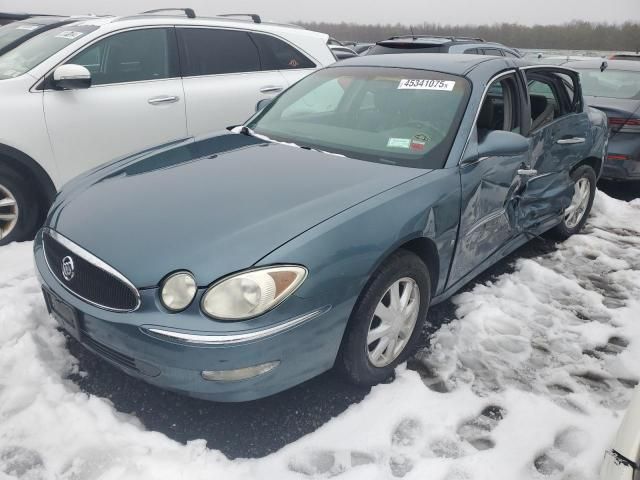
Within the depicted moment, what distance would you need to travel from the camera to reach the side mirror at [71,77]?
12.2 ft

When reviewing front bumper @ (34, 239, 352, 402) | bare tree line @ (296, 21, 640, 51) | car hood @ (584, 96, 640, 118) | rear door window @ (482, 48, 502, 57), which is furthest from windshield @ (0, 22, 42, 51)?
bare tree line @ (296, 21, 640, 51)

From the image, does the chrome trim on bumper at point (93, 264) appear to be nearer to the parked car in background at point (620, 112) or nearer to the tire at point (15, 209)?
the tire at point (15, 209)

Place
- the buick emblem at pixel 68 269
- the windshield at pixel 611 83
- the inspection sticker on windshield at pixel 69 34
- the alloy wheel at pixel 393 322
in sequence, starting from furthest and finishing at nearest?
the windshield at pixel 611 83
the inspection sticker on windshield at pixel 69 34
the alloy wheel at pixel 393 322
the buick emblem at pixel 68 269

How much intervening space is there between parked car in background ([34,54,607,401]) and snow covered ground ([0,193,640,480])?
10.4 inches

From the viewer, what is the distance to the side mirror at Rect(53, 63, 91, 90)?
12.2ft

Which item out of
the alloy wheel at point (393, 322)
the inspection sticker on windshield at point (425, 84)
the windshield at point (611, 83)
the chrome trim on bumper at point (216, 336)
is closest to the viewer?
the chrome trim on bumper at point (216, 336)

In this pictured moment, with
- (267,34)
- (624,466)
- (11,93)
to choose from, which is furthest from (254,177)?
(267,34)

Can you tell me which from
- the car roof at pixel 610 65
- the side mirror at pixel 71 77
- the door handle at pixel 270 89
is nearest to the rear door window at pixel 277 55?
the door handle at pixel 270 89

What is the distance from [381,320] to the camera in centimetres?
250

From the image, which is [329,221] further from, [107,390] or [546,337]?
[546,337]

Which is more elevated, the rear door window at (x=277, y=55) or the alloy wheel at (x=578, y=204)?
the rear door window at (x=277, y=55)

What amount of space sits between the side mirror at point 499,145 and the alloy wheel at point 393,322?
84 centimetres

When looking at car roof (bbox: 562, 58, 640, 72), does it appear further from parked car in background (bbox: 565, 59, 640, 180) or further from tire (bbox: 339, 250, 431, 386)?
tire (bbox: 339, 250, 431, 386)

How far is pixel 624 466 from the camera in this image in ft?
4.90
